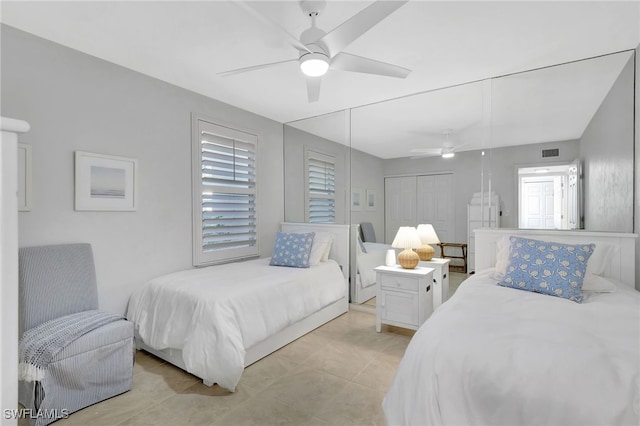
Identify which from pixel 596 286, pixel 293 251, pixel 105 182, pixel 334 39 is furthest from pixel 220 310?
pixel 596 286

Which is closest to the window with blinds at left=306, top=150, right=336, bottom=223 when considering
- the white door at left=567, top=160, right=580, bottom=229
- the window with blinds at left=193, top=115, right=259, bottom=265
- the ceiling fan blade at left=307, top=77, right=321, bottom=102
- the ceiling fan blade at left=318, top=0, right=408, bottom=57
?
the window with blinds at left=193, top=115, right=259, bottom=265

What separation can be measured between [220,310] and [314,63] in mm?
1778

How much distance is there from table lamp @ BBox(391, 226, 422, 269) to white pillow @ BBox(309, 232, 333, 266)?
2.52 ft

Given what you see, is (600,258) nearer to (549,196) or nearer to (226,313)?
(549,196)

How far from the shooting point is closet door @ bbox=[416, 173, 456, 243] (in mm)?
3219

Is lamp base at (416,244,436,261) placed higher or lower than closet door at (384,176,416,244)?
lower

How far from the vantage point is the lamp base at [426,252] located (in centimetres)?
327

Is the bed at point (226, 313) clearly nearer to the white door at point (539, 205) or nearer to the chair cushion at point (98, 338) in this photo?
the chair cushion at point (98, 338)

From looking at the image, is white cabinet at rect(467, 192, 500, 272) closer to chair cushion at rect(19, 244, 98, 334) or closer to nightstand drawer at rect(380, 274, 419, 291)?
nightstand drawer at rect(380, 274, 419, 291)

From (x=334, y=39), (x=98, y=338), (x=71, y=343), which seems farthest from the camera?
(x=98, y=338)

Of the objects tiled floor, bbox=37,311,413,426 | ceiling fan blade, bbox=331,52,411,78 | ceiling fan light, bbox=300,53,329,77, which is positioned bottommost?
tiled floor, bbox=37,311,413,426

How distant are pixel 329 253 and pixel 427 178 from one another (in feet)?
4.79

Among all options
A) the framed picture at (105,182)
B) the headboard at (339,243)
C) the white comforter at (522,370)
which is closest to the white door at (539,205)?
the white comforter at (522,370)

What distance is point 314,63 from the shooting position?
1.92 m
